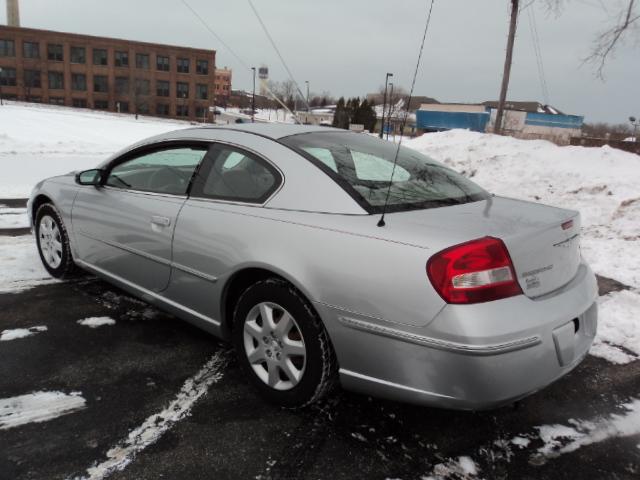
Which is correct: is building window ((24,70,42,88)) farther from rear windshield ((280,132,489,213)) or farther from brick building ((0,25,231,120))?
rear windshield ((280,132,489,213))

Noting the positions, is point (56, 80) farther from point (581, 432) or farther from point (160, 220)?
point (581, 432)

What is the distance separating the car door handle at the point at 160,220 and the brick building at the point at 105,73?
6502 cm

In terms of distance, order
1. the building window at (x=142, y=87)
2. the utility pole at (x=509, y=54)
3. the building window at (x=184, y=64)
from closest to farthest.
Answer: the utility pole at (x=509, y=54) → the building window at (x=142, y=87) → the building window at (x=184, y=64)

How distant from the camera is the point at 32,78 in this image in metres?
62.6

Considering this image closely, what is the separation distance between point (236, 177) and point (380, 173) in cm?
84

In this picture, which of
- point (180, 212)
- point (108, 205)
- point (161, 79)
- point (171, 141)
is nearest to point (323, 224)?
point (180, 212)

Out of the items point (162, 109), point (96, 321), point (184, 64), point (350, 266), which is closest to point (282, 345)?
point (350, 266)

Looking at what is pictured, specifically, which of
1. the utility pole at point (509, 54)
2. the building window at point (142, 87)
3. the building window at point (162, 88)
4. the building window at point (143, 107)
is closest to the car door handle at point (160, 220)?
the utility pole at point (509, 54)

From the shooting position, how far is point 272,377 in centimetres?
263

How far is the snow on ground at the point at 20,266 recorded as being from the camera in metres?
4.30

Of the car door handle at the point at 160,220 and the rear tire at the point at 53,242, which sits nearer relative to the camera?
the car door handle at the point at 160,220

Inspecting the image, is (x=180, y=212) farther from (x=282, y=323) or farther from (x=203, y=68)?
(x=203, y=68)

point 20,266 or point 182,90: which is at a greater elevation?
point 182,90

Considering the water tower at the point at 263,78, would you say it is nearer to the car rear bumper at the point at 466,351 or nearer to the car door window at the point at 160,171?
the car door window at the point at 160,171
